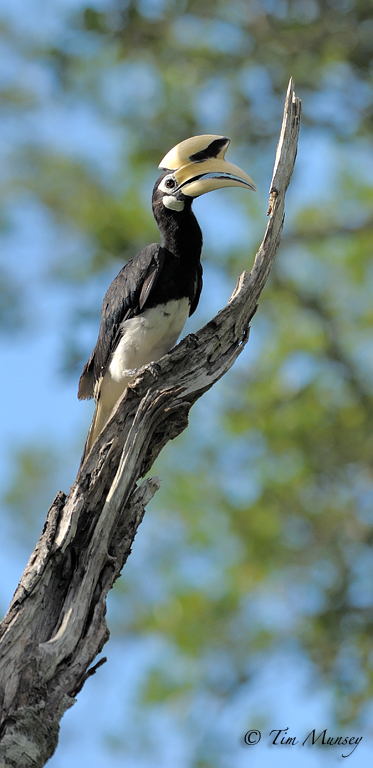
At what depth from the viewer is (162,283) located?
4.58 meters

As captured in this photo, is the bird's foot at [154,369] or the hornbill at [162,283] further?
the hornbill at [162,283]

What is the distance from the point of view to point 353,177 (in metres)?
12.6

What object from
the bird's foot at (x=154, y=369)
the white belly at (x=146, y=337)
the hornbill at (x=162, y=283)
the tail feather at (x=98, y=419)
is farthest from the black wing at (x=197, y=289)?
the bird's foot at (x=154, y=369)

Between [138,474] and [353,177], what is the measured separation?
10250mm

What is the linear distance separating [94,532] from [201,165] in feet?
8.19

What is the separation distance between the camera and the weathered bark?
9.09 ft

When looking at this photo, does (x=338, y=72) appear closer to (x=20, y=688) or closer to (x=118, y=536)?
(x=118, y=536)

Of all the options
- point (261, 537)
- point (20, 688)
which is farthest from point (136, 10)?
point (20, 688)

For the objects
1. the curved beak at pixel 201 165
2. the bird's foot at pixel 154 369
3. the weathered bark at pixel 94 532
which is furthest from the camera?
the curved beak at pixel 201 165

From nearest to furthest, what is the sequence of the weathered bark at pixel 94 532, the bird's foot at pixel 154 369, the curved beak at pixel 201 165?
the weathered bark at pixel 94 532, the bird's foot at pixel 154 369, the curved beak at pixel 201 165

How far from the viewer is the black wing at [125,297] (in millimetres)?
4547

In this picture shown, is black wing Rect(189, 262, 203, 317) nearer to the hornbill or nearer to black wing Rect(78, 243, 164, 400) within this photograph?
the hornbill

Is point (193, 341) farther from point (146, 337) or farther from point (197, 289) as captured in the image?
point (197, 289)

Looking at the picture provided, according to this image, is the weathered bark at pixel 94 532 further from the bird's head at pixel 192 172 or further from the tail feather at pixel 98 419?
the tail feather at pixel 98 419
